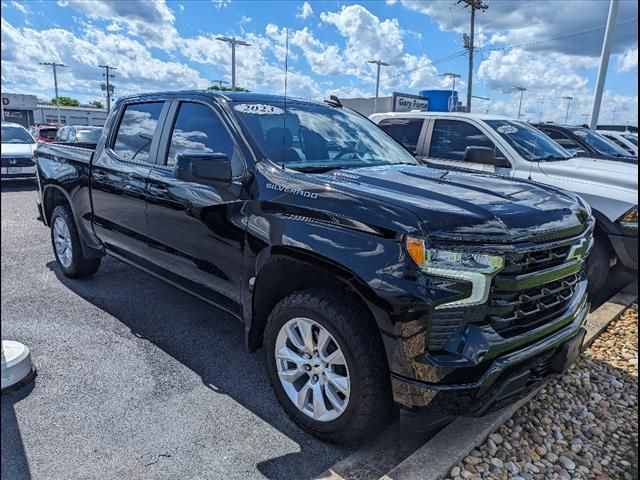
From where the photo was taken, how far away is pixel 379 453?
2629 millimetres

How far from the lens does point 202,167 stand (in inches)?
112

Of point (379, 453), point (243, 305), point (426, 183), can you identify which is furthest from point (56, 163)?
point (379, 453)

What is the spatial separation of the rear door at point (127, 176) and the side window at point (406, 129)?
11.6 ft

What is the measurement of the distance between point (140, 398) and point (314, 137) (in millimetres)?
2093

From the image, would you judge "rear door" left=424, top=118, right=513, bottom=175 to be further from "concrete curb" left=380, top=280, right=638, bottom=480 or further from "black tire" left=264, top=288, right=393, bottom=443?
"black tire" left=264, top=288, right=393, bottom=443

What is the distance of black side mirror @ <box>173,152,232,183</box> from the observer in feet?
9.35

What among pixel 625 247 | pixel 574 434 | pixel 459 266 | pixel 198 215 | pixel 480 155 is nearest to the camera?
pixel 459 266

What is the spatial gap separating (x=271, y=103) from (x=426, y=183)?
1399 mm

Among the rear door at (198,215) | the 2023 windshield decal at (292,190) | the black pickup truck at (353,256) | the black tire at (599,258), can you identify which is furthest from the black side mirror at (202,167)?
the black tire at (599,258)

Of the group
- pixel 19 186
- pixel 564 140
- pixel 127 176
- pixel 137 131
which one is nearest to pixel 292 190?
pixel 127 176

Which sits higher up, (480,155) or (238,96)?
(238,96)

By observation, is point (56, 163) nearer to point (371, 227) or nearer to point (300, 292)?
point (300, 292)

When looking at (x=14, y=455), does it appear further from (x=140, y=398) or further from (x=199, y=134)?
(x=199, y=134)

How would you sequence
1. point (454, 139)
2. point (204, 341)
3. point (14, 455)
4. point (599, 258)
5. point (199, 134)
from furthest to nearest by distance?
point (454, 139) < point (599, 258) < point (204, 341) < point (199, 134) < point (14, 455)
